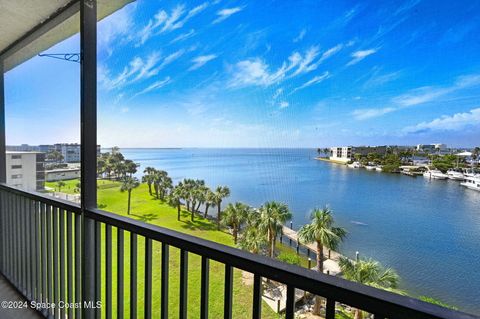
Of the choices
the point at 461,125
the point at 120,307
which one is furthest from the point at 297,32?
the point at 120,307

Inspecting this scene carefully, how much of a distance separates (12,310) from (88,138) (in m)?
1.73

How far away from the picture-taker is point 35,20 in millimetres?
1987

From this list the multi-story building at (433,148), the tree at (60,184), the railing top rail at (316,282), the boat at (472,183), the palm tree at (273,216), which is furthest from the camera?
the tree at (60,184)

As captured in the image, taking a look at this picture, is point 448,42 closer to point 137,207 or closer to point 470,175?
point 470,175

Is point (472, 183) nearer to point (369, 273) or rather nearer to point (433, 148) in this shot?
point (433, 148)

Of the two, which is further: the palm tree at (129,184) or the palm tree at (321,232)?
the palm tree at (129,184)

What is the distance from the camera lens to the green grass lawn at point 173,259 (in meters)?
1.05

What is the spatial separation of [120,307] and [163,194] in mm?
664

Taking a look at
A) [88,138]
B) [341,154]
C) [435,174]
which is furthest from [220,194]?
[435,174]

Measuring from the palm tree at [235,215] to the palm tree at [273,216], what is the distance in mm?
94

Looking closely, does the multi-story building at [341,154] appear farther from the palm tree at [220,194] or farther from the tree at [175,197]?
the tree at [175,197]

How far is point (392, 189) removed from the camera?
1.20 m

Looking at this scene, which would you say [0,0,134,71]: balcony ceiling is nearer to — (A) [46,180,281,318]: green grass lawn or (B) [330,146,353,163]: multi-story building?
(A) [46,180,281,318]: green grass lawn

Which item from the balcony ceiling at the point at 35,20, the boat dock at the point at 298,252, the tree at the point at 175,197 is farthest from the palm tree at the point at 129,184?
the balcony ceiling at the point at 35,20
